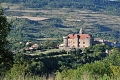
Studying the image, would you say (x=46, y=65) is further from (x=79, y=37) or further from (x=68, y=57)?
(x=79, y=37)

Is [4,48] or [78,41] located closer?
[4,48]

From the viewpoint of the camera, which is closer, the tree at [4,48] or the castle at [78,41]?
the tree at [4,48]

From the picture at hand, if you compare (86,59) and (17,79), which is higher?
(17,79)

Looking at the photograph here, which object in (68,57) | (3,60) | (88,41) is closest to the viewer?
(3,60)

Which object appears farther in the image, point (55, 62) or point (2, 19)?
point (55, 62)

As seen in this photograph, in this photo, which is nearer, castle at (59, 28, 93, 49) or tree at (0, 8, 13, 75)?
tree at (0, 8, 13, 75)

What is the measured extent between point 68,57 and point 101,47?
23319 mm

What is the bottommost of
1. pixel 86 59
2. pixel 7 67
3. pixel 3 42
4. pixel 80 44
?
pixel 80 44

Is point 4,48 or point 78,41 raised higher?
point 4,48

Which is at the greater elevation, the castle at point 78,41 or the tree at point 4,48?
the tree at point 4,48

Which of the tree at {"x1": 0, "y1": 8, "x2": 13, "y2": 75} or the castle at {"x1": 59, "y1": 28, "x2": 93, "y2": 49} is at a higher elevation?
the tree at {"x1": 0, "y1": 8, "x2": 13, "y2": 75}

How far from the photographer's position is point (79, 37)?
422 ft

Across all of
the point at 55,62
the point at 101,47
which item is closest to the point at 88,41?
the point at 101,47

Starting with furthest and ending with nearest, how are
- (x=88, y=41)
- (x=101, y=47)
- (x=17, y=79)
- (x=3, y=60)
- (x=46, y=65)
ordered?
1. (x=88, y=41)
2. (x=101, y=47)
3. (x=46, y=65)
4. (x=3, y=60)
5. (x=17, y=79)
